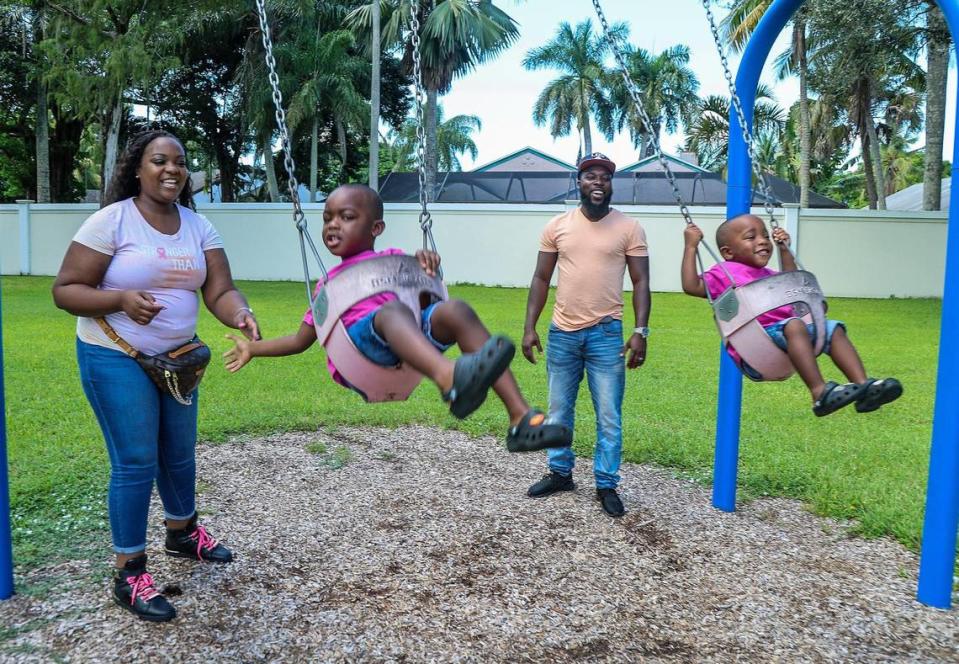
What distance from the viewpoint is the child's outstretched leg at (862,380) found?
2.97 m

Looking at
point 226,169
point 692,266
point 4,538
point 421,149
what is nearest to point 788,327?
point 692,266

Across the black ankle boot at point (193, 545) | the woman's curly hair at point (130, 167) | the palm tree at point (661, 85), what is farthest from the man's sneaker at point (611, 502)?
the palm tree at point (661, 85)

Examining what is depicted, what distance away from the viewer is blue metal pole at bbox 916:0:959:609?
3.35 m

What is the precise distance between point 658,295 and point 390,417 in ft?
43.8

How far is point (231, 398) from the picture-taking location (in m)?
7.45

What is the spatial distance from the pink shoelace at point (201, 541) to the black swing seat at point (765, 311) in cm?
248

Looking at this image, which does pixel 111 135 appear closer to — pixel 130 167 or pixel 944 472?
pixel 130 167

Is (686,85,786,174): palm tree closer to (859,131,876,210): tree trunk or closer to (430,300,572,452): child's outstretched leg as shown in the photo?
(859,131,876,210): tree trunk

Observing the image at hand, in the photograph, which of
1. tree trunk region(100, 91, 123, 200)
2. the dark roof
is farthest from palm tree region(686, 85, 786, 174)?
tree trunk region(100, 91, 123, 200)

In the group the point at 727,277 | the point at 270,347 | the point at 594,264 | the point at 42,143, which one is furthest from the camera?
the point at 42,143

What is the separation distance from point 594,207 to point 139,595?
9.32ft

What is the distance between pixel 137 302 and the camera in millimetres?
2744

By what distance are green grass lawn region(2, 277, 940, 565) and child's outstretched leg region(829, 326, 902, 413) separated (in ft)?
4.85

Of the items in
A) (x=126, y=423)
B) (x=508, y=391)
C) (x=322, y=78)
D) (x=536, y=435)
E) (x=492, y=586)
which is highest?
(x=322, y=78)
